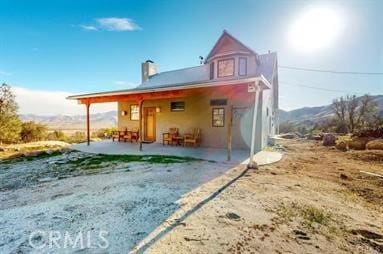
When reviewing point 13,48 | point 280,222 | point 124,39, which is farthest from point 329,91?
point 13,48

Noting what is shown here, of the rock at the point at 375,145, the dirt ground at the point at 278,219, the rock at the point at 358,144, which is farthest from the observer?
the rock at the point at 358,144

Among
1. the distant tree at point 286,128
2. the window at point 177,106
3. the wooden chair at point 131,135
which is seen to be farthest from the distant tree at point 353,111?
the wooden chair at point 131,135

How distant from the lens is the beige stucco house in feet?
32.3

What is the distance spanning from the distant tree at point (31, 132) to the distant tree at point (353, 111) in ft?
88.4

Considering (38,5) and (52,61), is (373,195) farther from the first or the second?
(52,61)

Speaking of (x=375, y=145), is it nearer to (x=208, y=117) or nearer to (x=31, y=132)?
(x=208, y=117)

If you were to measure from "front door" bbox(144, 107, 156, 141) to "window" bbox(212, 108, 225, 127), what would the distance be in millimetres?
3767

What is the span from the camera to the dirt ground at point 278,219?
269 cm

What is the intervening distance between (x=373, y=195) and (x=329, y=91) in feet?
91.5

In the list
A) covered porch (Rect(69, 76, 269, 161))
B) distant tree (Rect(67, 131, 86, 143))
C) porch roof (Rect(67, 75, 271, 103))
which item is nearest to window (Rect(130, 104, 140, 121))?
covered porch (Rect(69, 76, 269, 161))

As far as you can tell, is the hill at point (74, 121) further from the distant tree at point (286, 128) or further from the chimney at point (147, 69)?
the chimney at point (147, 69)

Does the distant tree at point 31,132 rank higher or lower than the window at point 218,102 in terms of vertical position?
lower

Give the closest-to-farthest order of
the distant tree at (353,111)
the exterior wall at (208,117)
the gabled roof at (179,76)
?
the exterior wall at (208,117) < the gabled roof at (179,76) < the distant tree at (353,111)

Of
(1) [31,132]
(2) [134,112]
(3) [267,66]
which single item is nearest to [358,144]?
(3) [267,66]
